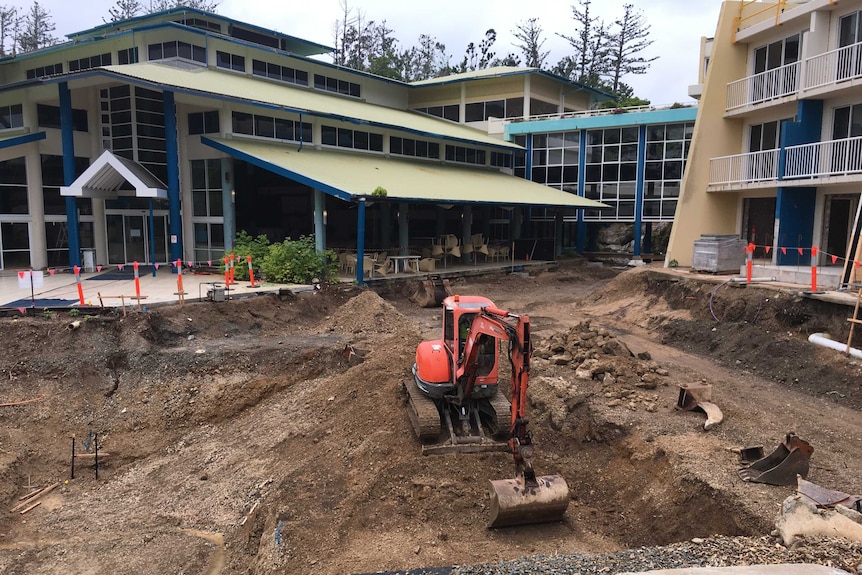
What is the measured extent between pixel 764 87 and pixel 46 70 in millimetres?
29545

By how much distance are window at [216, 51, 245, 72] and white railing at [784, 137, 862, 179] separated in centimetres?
2225

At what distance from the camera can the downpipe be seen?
1180cm

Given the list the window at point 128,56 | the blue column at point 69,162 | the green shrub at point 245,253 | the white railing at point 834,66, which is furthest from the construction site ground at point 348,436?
the window at point 128,56

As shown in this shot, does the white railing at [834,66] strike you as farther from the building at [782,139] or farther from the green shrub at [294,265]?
the green shrub at [294,265]

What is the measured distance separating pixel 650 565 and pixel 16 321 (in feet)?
44.9

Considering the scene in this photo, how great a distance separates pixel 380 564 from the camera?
6.02m

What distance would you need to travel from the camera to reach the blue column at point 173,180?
20.0 m

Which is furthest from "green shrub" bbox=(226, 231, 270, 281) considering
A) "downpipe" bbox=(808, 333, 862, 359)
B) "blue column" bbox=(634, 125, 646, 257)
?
"blue column" bbox=(634, 125, 646, 257)

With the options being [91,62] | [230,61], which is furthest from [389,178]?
[91,62]

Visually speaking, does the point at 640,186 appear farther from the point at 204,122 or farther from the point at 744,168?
the point at 204,122

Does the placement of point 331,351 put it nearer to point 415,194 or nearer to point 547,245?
point 415,194

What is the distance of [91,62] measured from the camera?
1041 inches

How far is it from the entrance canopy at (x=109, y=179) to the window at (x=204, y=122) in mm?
2442

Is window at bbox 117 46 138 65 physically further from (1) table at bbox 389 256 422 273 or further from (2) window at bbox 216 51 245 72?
(1) table at bbox 389 256 422 273
